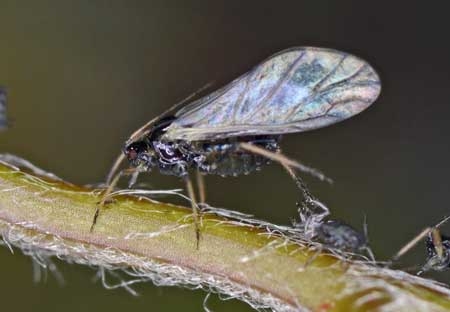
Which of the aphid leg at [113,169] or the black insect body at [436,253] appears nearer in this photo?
the aphid leg at [113,169]

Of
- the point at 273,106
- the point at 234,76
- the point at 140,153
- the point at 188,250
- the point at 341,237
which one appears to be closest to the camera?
the point at 188,250

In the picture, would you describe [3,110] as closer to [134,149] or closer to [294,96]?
[134,149]

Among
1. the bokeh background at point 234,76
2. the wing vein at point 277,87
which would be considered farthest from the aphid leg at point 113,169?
the bokeh background at point 234,76

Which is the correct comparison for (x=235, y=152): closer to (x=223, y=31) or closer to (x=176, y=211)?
(x=176, y=211)

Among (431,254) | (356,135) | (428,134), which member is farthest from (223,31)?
(431,254)

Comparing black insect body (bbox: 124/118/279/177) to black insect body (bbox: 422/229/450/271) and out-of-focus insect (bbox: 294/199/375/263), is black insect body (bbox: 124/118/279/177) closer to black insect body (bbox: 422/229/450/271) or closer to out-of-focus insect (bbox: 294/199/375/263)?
out-of-focus insect (bbox: 294/199/375/263)

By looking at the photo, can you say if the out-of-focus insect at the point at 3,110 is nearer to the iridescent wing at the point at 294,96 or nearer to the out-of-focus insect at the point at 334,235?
the iridescent wing at the point at 294,96

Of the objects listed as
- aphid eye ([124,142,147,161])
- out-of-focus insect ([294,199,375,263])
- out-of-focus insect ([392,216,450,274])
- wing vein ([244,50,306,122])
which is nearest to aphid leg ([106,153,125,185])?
aphid eye ([124,142,147,161])

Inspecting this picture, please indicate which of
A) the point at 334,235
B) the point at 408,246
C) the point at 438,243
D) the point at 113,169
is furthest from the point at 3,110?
the point at 438,243

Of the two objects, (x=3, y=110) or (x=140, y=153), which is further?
(x=140, y=153)
